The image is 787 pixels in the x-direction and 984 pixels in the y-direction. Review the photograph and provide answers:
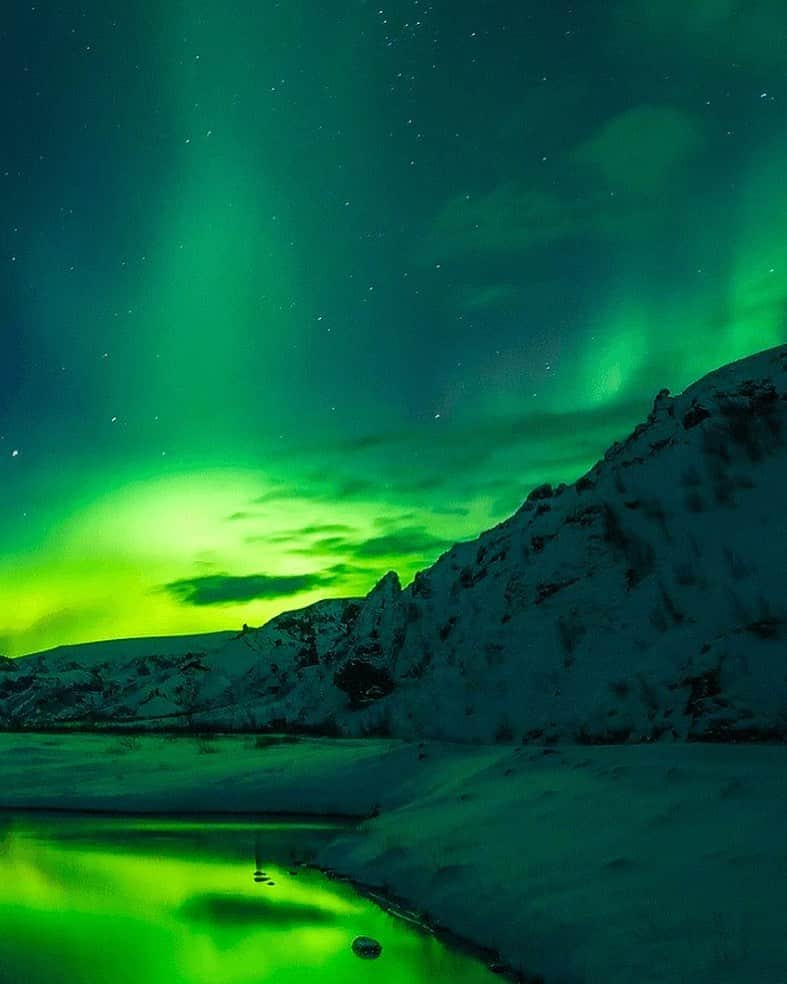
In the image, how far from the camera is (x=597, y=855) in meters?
9.12

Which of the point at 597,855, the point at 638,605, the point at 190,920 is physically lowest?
the point at 190,920

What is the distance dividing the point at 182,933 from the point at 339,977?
7.76ft

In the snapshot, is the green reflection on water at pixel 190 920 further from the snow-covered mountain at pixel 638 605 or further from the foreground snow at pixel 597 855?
the snow-covered mountain at pixel 638 605

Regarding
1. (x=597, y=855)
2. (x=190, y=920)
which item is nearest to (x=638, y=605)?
(x=597, y=855)

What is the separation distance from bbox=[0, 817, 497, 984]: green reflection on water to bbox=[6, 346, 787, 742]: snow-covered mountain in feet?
24.2

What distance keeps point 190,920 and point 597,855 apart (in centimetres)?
471

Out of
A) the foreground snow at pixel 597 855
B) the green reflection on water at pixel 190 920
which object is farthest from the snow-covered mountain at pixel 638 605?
the green reflection on water at pixel 190 920

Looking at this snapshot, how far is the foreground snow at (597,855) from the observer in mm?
6723

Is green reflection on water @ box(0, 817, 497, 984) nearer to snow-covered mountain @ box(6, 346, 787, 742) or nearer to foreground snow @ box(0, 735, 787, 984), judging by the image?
foreground snow @ box(0, 735, 787, 984)

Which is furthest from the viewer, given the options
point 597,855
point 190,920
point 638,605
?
point 638,605

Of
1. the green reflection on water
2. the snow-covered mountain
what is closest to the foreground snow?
the green reflection on water

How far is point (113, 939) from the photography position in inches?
360

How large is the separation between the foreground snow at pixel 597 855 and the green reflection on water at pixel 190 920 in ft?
2.51

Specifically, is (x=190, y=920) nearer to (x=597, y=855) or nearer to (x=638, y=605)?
(x=597, y=855)
